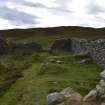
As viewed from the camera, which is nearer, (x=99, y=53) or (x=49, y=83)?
(x=49, y=83)

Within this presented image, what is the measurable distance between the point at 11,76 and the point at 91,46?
9035 millimetres

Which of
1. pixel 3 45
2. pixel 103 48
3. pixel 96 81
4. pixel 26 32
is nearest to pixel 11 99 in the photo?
pixel 96 81

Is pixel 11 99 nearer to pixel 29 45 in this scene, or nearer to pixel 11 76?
pixel 11 76

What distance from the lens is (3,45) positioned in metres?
63.1

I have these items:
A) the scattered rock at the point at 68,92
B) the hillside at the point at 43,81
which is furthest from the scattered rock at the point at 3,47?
the scattered rock at the point at 68,92

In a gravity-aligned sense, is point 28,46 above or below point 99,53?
below

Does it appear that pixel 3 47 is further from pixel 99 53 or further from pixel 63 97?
pixel 63 97

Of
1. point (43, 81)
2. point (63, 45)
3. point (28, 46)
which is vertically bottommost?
point (28, 46)

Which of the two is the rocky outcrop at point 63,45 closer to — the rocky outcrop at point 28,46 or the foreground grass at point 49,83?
the rocky outcrop at point 28,46

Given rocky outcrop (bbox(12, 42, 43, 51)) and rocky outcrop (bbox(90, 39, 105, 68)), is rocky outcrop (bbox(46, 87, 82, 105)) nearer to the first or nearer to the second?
rocky outcrop (bbox(90, 39, 105, 68))

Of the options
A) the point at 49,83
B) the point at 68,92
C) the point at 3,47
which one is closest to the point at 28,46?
the point at 3,47

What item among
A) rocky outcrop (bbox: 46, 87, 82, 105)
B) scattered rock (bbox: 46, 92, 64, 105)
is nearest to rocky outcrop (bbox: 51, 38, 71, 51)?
rocky outcrop (bbox: 46, 87, 82, 105)

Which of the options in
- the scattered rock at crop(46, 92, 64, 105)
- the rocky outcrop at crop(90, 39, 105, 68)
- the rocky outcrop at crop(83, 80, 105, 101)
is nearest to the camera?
the rocky outcrop at crop(83, 80, 105, 101)

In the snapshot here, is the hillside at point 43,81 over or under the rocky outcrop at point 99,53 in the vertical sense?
under
